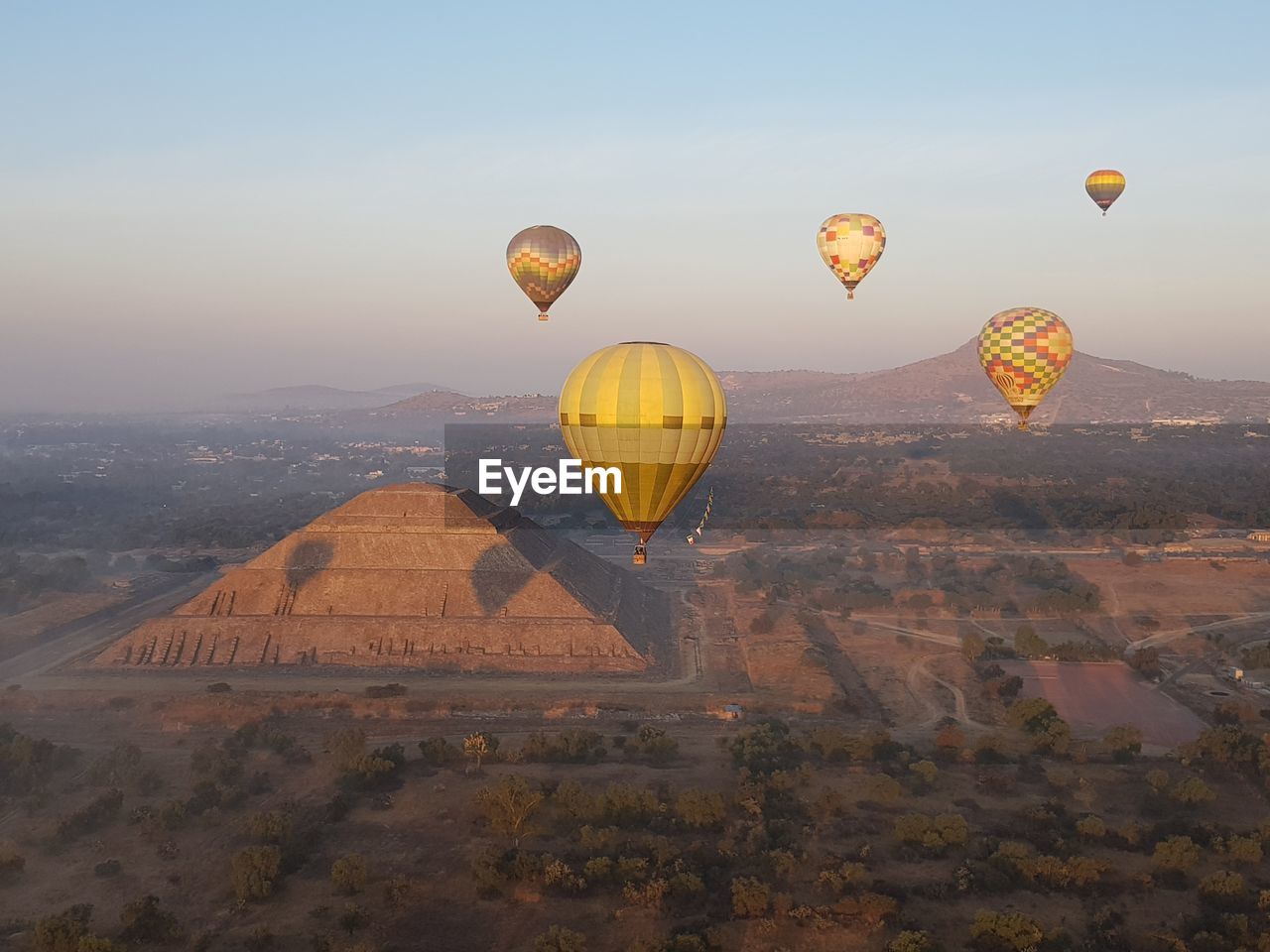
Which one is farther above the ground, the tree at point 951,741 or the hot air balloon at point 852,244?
the hot air balloon at point 852,244

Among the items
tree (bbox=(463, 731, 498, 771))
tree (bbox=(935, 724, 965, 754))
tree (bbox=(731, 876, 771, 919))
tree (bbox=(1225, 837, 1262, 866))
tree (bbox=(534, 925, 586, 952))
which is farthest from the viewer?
tree (bbox=(935, 724, 965, 754))

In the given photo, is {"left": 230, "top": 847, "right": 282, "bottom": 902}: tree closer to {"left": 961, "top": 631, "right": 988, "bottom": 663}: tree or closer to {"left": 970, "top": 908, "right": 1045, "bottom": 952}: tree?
{"left": 970, "top": 908, "right": 1045, "bottom": 952}: tree

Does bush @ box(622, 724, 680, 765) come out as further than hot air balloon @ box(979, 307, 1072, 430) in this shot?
No

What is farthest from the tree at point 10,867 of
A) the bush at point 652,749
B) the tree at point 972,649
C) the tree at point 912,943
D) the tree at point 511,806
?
the tree at point 972,649

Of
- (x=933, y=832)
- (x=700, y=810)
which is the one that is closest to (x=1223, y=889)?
(x=933, y=832)

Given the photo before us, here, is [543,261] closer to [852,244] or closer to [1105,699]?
[852,244]

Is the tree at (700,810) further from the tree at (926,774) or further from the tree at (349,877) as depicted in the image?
the tree at (349,877)

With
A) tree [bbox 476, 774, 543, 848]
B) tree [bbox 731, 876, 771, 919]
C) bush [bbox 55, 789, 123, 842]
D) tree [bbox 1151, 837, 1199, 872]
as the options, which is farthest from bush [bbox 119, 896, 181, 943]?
tree [bbox 1151, 837, 1199, 872]
